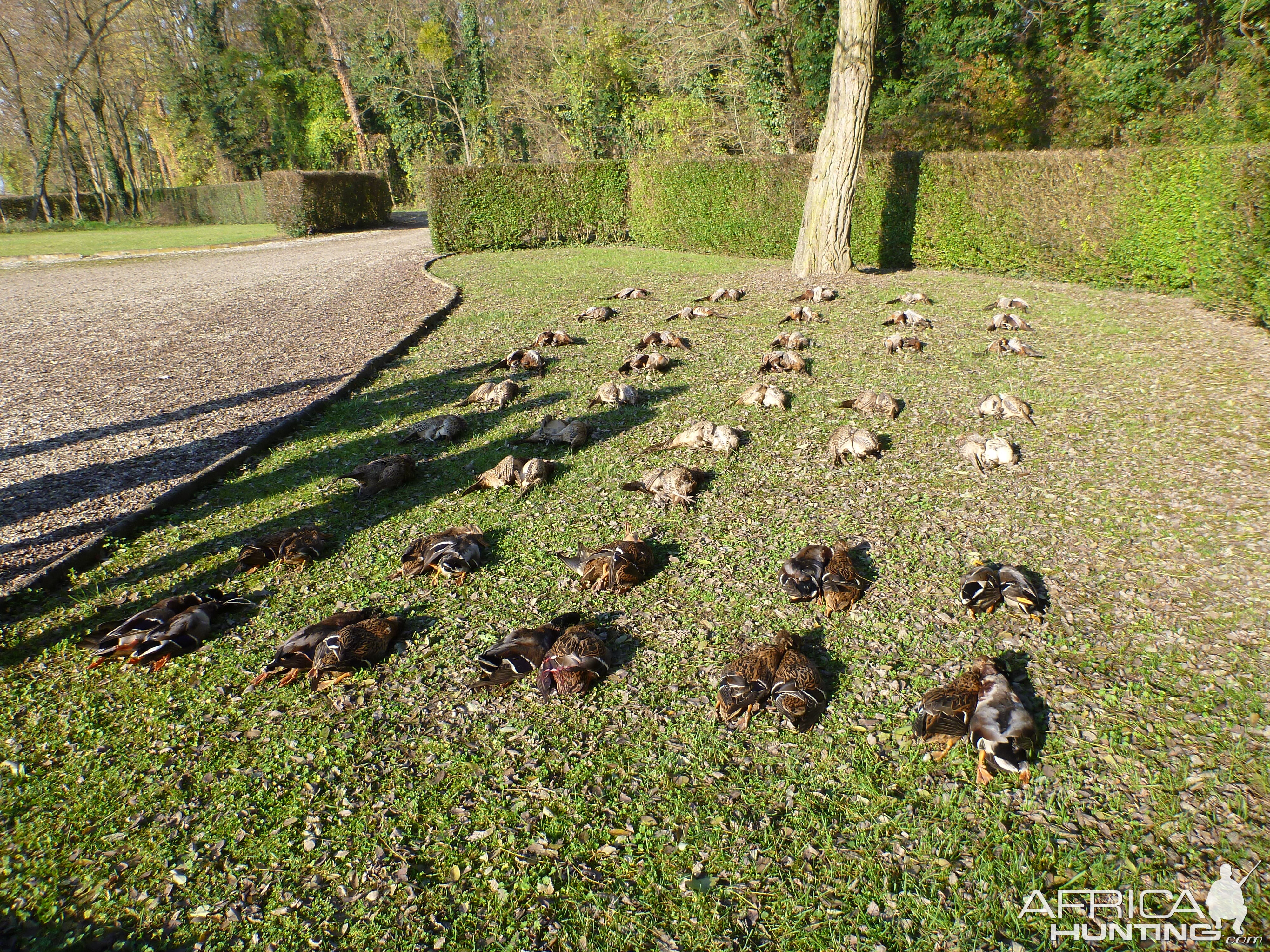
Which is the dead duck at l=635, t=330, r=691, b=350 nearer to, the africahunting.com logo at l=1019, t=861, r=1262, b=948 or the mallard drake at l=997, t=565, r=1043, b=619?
the mallard drake at l=997, t=565, r=1043, b=619

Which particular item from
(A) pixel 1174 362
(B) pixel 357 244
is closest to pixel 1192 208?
(A) pixel 1174 362

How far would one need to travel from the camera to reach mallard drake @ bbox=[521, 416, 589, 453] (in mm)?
5938

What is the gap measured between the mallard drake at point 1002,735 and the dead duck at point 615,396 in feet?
15.0

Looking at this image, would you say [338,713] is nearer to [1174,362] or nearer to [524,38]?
[1174,362]

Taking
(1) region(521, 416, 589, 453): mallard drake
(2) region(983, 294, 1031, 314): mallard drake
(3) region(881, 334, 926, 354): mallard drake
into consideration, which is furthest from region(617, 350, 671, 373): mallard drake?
(2) region(983, 294, 1031, 314): mallard drake

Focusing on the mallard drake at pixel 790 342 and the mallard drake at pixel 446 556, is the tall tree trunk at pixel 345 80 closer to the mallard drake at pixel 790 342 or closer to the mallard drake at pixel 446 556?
the mallard drake at pixel 790 342

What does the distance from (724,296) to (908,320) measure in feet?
11.7

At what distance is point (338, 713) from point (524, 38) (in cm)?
3939

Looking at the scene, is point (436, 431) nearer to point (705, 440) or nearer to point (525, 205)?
point (705, 440)

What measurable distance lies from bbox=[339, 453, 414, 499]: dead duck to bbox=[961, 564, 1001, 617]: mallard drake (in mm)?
3897

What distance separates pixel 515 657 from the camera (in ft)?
11.0

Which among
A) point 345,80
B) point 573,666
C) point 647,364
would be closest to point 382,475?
point 573,666

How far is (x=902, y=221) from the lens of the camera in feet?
49.2

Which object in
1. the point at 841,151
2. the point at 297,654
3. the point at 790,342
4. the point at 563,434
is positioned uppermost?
the point at 841,151
